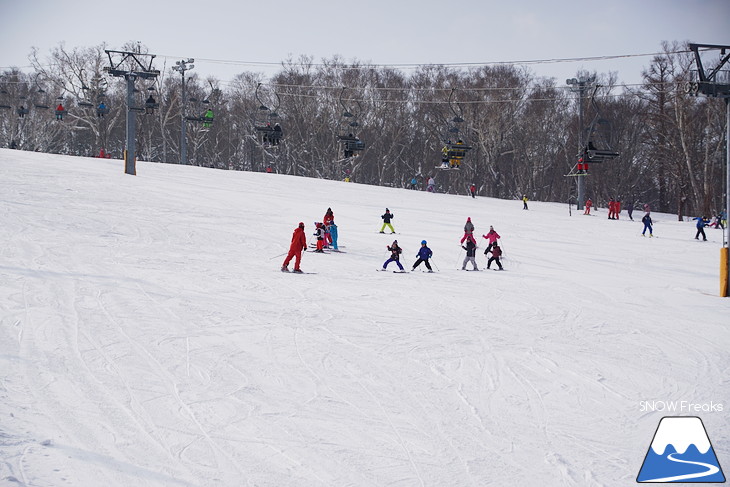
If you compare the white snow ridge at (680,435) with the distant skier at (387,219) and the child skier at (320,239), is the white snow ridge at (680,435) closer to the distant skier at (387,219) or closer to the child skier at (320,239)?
the child skier at (320,239)

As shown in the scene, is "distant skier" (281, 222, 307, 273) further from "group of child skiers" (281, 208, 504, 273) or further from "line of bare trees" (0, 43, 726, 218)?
"line of bare trees" (0, 43, 726, 218)

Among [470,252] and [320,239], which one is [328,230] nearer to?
[320,239]

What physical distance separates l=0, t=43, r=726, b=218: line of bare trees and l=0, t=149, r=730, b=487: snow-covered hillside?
4281 centimetres

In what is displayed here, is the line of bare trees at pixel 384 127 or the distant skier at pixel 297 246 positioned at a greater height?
the line of bare trees at pixel 384 127

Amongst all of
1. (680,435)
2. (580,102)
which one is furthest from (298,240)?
(580,102)

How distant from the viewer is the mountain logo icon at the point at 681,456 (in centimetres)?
642

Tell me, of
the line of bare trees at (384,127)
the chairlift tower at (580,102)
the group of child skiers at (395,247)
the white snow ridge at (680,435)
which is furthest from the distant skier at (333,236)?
the line of bare trees at (384,127)

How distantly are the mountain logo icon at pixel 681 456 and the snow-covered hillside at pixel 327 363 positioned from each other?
0.18 meters

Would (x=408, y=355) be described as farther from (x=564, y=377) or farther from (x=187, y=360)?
(x=187, y=360)

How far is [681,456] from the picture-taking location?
22.3 ft

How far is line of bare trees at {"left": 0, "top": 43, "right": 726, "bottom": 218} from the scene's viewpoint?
6062 centimetres

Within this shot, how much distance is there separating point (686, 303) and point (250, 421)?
11731 mm

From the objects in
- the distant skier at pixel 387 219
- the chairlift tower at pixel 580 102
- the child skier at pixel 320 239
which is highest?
the chairlift tower at pixel 580 102

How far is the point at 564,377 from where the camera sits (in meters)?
9.27
